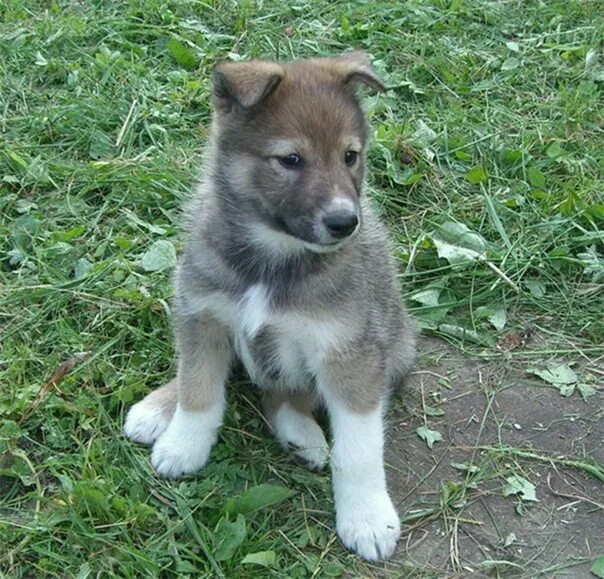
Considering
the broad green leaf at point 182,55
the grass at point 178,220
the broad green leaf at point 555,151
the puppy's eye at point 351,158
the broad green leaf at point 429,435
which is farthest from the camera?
the broad green leaf at point 182,55

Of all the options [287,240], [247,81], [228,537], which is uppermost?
[247,81]

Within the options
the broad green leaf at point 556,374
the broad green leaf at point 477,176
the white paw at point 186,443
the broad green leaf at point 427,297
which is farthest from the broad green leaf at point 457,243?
the white paw at point 186,443

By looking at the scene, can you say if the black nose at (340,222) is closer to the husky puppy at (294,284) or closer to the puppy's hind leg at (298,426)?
the husky puppy at (294,284)

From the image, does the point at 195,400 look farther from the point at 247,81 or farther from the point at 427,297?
the point at 427,297

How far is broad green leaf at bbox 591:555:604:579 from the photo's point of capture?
402 centimetres

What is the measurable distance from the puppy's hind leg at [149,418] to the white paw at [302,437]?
0.53m

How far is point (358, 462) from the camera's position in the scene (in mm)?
4141

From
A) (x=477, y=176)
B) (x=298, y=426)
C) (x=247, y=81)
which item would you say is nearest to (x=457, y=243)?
(x=477, y=176)

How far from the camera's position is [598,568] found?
13.2ft

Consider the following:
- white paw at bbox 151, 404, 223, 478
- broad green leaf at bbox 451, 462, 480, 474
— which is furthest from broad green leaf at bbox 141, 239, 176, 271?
broad green leaf at bbox 451, 462, 480, 474

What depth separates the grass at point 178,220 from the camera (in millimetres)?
4117

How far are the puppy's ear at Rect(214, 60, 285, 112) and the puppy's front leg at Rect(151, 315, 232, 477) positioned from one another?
102 cm

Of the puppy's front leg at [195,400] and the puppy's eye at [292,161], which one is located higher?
the puppy's eye at [292,161]

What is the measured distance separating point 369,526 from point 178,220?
2.47m
